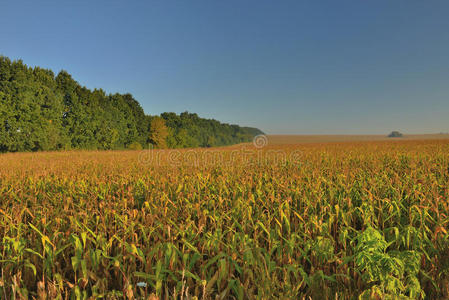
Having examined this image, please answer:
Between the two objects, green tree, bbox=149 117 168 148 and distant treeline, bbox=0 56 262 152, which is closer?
distant treeline, bbox=0 56 262 152

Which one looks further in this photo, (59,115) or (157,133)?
(157,133)

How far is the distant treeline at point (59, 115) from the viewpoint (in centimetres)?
1672

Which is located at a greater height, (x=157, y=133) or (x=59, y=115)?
(x=59, y=115)

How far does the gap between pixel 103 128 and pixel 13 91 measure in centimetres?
845

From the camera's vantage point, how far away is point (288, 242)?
127 cm

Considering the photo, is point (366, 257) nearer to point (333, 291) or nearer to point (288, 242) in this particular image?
point (333, 291)

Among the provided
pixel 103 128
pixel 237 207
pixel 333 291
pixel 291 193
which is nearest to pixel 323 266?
pixel 333 291

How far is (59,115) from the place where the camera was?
65.1ft

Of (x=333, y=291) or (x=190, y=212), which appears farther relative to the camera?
(x=190, y=212)

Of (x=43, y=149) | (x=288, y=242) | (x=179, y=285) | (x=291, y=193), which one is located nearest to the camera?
(x=179, y=285)

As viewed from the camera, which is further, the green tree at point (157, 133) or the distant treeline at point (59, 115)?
the green tree at point (157, 133)

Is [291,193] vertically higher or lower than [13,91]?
lower

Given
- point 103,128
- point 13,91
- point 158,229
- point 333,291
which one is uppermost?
point 13,91

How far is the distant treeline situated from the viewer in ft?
54.9
